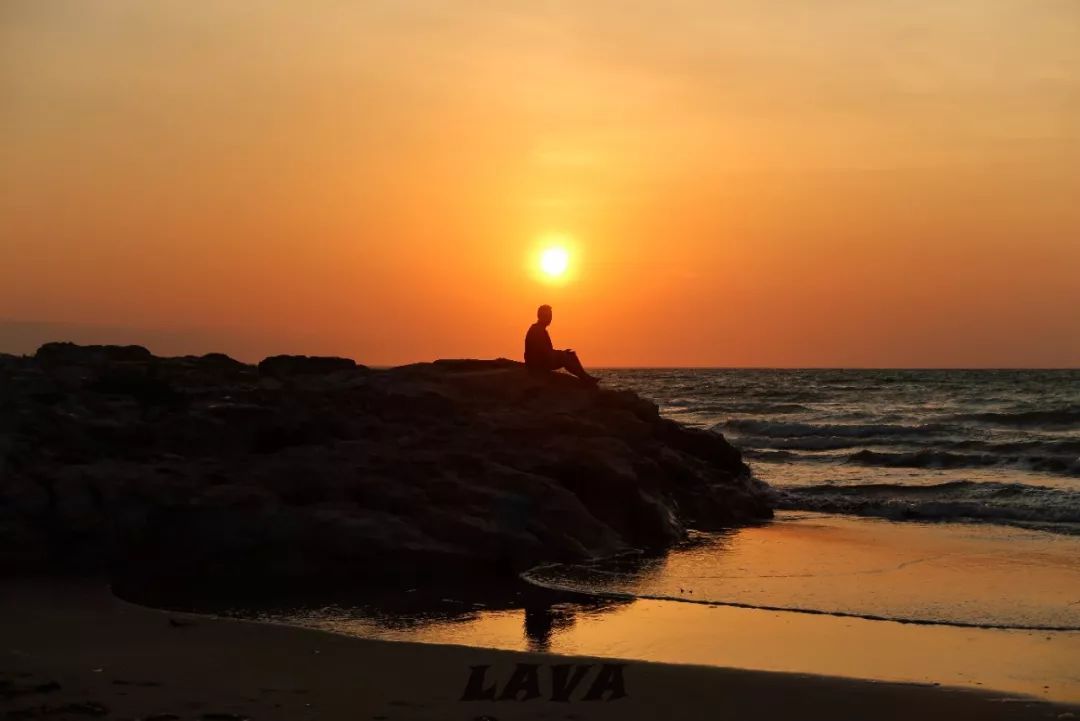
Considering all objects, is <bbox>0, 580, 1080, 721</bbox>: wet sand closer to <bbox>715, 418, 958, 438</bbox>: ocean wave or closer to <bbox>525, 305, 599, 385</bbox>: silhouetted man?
<bbox>525, 305, 599, 385</bbox>: silhouetted man

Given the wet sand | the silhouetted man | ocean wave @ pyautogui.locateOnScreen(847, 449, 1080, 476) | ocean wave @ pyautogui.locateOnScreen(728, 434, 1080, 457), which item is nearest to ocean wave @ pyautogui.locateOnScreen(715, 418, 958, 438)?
ocean wave @ pyautogui.locateOnScreen(728, 434, 1080, 457)

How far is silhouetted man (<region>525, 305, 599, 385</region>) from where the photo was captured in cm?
1598

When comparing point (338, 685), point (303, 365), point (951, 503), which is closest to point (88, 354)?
point (303, 365)

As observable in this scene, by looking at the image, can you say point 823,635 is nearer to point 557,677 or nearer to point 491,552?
point 557,677

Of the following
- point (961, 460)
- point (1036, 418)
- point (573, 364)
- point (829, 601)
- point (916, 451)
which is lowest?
point (961, 460)

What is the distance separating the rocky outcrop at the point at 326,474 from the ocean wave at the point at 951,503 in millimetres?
3817

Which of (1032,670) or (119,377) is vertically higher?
(119,377)

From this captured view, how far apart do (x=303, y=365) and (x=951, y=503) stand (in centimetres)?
1207

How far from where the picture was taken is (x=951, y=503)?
19.8 m

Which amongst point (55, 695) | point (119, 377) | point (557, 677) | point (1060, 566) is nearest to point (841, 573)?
point (1060, 566)

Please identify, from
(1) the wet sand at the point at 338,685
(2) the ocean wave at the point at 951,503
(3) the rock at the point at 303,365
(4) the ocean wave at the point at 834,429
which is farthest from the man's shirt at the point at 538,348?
(4) the ocean wave at the point at 834,429

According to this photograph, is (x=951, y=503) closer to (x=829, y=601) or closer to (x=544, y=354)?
(x=544, y=354)

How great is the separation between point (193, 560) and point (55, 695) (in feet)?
14.6

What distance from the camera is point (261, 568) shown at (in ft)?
35.0
